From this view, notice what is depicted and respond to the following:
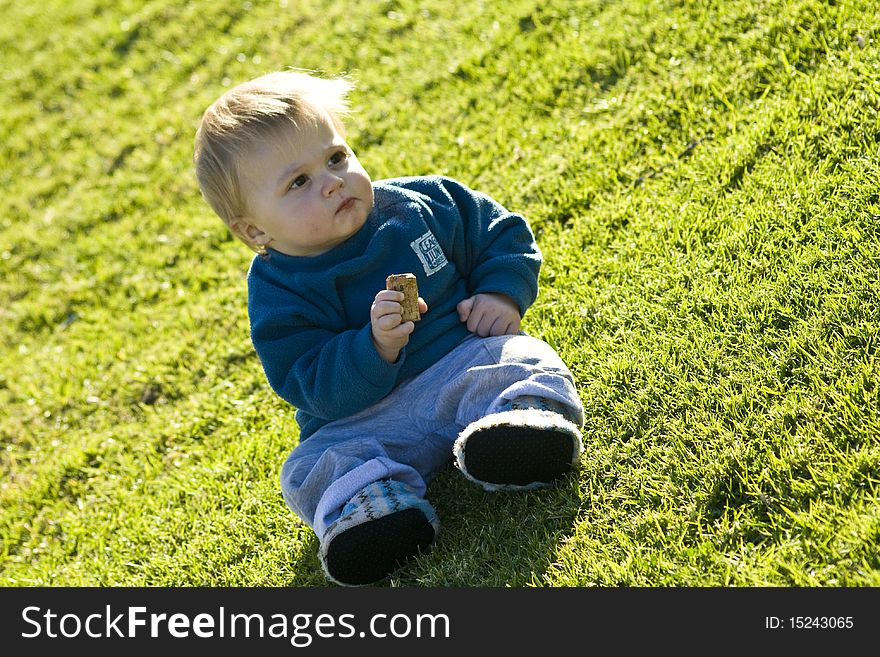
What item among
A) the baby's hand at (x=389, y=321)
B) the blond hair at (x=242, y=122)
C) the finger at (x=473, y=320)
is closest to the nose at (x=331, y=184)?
the blond hair at (x=242, y=122)

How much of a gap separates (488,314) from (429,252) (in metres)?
0.29

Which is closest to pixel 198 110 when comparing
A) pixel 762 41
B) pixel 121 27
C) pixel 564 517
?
pixel 121 27

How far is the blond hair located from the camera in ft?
10.3

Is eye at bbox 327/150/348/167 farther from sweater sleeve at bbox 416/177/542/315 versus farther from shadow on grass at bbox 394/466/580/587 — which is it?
shadow on grass at bbox 394/466/580/587

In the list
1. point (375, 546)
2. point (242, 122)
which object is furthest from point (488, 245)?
point (375, 546)

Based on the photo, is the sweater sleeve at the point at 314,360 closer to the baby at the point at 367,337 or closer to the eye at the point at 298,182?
the baby at the point at 367,337

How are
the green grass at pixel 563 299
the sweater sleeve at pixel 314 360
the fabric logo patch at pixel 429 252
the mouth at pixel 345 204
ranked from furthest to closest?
1. the fabric logo patch at pixel 429 252
2. the mouth at pixel 345 204
3. the sweater sleeve at pixel 314 360
4. the green grass at pixel 563 299

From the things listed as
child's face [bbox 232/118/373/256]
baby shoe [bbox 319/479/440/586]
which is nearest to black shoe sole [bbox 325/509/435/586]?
baby shoe [bbox 319/479/440/586]

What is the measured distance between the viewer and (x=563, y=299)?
13.1 feet

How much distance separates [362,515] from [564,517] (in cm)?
61

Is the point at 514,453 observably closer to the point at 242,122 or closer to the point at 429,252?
the point at 429,252

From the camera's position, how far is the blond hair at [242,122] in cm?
312

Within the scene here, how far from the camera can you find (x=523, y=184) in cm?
491

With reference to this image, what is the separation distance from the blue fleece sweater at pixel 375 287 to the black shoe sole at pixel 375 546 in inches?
16.5
